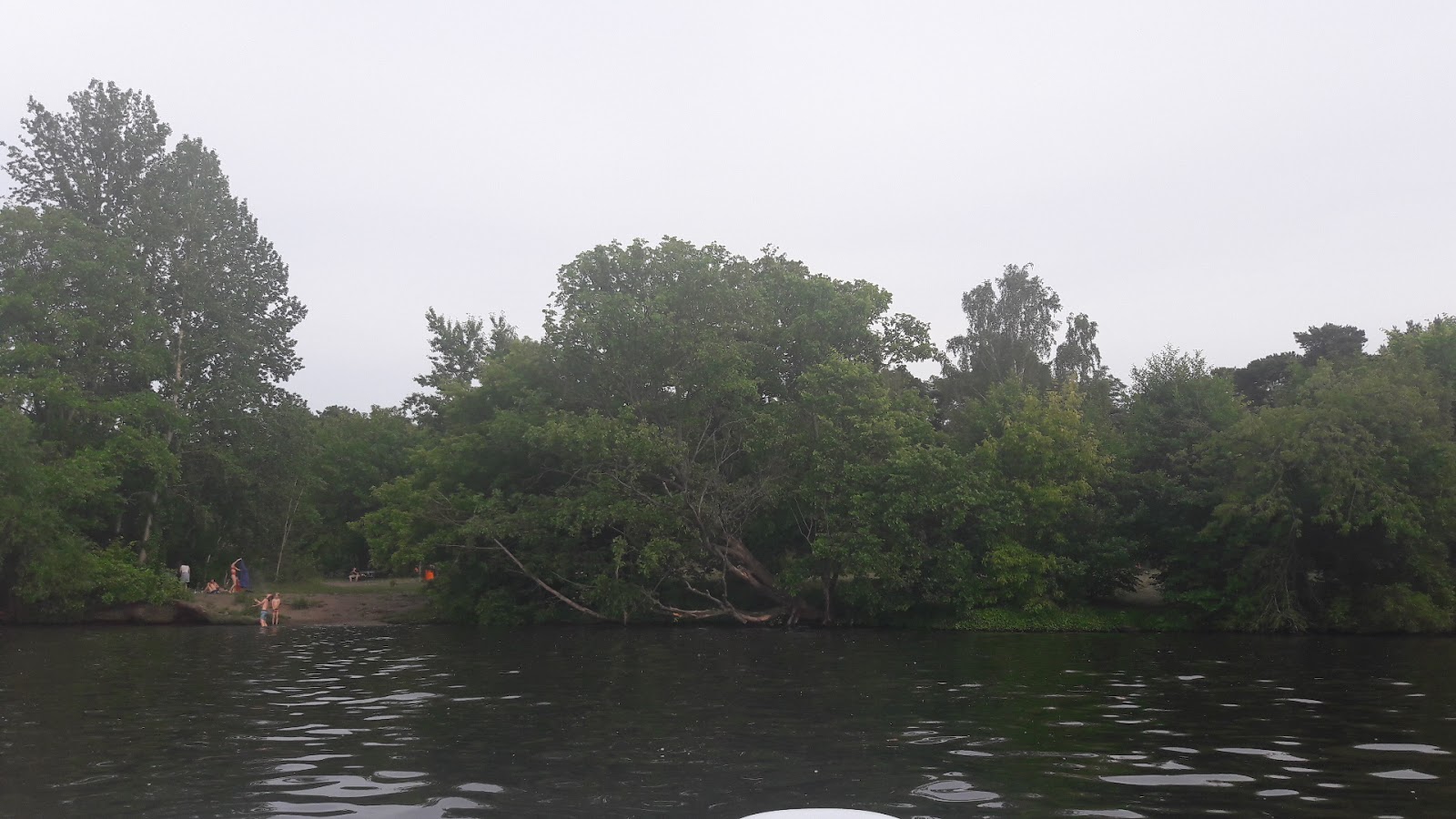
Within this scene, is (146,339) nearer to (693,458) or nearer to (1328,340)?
(693,458)

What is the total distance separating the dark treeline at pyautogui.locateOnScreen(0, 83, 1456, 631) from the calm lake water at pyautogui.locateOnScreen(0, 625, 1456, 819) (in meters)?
12.2

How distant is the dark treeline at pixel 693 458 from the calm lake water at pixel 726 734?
480 inches

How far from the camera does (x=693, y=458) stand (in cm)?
4528

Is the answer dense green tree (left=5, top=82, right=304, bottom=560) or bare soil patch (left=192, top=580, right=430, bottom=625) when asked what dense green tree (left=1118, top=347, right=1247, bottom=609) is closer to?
bare soil patch (left=192, top=580, right=430, bottom=625)

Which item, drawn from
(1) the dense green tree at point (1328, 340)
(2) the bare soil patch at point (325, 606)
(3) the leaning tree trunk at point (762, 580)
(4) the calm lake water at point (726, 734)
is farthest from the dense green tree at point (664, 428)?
(1) the dense green tree at point (1328, 340)

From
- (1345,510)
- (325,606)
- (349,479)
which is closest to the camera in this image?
(1345,510)

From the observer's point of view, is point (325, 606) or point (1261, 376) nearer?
point (325, 606)

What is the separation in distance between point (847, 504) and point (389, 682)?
23.4m

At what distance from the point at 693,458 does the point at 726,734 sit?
29.5m

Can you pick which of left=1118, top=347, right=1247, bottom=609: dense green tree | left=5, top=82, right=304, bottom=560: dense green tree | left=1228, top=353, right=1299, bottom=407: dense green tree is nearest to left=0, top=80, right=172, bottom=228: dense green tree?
left=5, top=82, right=304, bottom=560: dense green tree

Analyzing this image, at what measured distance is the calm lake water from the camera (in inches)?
451

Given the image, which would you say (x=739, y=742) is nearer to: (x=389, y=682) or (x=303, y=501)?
(x=389, y=682)

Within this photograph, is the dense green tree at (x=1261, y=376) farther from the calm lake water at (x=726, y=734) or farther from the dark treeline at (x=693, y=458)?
the calm lake water at (x=726, y=734)

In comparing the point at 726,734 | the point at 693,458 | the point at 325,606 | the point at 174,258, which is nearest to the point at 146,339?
the point at 174,258
